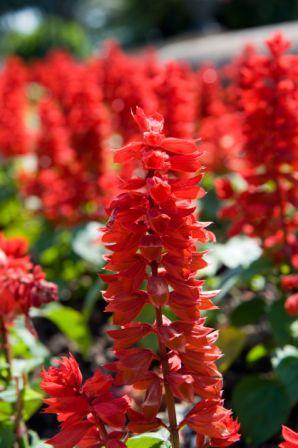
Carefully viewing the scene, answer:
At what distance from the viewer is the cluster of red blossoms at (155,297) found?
5.46 ft

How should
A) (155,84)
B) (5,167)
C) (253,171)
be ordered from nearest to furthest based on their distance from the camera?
(253,171) → (155,84) → (5,167)

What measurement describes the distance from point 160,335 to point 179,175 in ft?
6.90

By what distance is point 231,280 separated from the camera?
3.20 m

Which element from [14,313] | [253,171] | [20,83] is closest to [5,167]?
[20,83]

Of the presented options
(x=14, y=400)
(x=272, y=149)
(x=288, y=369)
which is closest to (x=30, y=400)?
(x=14, y=400)

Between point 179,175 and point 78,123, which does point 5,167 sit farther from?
point 179,175

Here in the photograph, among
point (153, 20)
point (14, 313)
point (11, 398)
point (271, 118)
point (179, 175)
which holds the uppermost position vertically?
point (153, 20)

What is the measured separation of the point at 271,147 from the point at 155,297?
1520mm

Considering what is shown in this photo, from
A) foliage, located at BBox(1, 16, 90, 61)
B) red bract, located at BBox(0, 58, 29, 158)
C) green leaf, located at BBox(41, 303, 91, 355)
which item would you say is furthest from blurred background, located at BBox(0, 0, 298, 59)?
green leaf, located at BBox(41, 303, 91, 355)

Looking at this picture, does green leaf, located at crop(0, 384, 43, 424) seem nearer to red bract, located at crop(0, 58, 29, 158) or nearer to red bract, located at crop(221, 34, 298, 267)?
red bract, located at crop(221, 34, 298, 267)

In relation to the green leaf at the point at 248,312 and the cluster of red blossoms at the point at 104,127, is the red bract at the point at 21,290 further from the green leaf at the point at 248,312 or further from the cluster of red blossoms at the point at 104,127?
the cluster of red blossoms at the point at 104,127

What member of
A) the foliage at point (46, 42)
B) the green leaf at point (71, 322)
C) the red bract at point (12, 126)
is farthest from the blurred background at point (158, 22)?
the green leaf at point (71, 322)

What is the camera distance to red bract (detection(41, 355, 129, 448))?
168 cm

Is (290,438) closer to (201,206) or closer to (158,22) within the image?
(201,206)
